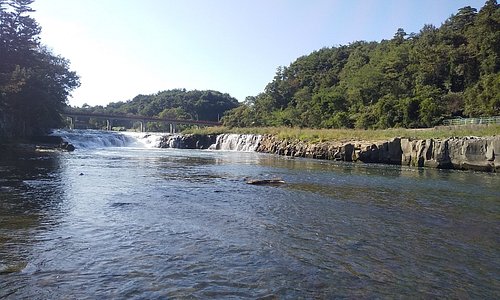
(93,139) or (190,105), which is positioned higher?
(190,105)

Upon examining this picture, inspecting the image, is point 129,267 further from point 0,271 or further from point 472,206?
point 472,206

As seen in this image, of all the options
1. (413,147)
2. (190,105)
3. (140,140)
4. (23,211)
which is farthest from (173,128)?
(23,211)

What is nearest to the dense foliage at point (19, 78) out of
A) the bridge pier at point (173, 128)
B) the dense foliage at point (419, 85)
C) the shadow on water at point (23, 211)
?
the shadow on water at point (23, 211)

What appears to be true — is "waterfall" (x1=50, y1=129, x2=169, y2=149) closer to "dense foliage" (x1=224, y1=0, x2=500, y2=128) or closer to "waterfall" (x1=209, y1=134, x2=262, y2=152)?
"waterfall" (x1=209, y1=134, x2=262, y2=152)

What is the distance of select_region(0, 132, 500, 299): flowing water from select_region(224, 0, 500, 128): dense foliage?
38.4 metres

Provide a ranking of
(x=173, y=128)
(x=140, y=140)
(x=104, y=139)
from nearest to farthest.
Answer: (x=104, y=139) < (x=140, y=140) < (x=173, y=128)

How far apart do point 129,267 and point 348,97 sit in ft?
238

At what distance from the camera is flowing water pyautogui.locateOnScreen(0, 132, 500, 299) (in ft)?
21.4

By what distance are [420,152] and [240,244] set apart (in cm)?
3195

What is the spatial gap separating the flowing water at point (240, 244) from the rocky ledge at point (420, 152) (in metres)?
16.5

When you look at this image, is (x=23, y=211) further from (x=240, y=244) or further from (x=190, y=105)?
(x=190, y=105)

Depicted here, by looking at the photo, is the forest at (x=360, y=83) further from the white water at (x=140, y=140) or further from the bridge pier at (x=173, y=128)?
the bridge pier at (x=173, y=128)

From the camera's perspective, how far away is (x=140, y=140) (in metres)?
78.0

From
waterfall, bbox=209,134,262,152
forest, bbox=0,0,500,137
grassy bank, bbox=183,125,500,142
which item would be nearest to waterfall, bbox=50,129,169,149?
forest, bbox=0,0,500,137
